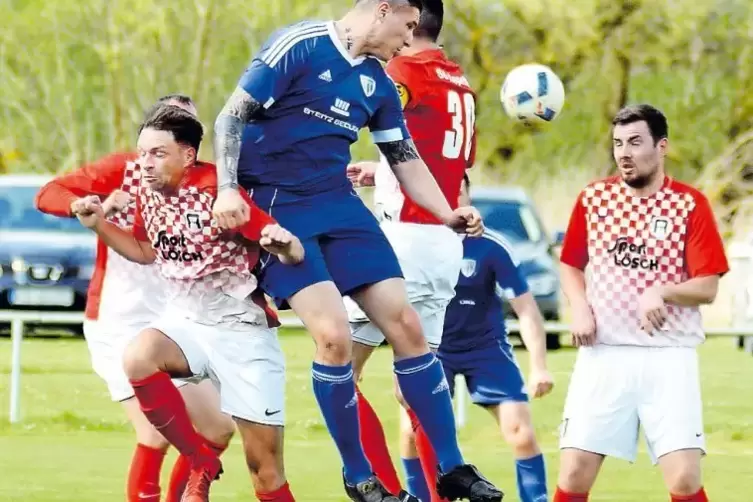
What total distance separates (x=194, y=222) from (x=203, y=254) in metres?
0.15

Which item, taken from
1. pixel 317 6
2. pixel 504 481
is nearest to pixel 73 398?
pixel 504 481

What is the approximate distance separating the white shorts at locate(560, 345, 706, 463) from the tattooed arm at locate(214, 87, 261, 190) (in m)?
1.84

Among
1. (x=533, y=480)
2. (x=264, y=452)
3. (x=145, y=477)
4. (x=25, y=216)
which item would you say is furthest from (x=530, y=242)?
(x=264, y=452)

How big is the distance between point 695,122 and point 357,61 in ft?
96.8

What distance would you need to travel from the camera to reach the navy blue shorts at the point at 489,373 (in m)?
9.22

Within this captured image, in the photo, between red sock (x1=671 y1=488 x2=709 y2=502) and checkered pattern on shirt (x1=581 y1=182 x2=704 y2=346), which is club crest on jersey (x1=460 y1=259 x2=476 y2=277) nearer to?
checkered pattern on shirt (x1=581 y1=182 x2=704 y2=346)

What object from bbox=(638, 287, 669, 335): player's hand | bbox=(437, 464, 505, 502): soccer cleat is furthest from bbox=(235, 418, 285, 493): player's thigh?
bbox=(638, 287, 669, 335): player's hand

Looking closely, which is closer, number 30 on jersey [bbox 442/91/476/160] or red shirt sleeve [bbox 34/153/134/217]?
red shirt sleeve [bbox 34/153/134/217]

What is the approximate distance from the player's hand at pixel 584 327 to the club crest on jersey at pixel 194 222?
163cm

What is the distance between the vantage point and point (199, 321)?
7633 mm

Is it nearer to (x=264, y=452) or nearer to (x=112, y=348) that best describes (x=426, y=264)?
(x=264, y=452)

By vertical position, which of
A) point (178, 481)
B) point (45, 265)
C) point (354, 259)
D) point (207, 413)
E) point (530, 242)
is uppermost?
point (354, 259)

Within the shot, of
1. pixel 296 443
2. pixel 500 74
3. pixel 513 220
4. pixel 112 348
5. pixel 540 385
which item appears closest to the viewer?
pixel 112 348

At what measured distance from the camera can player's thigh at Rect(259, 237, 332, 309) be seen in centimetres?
714
